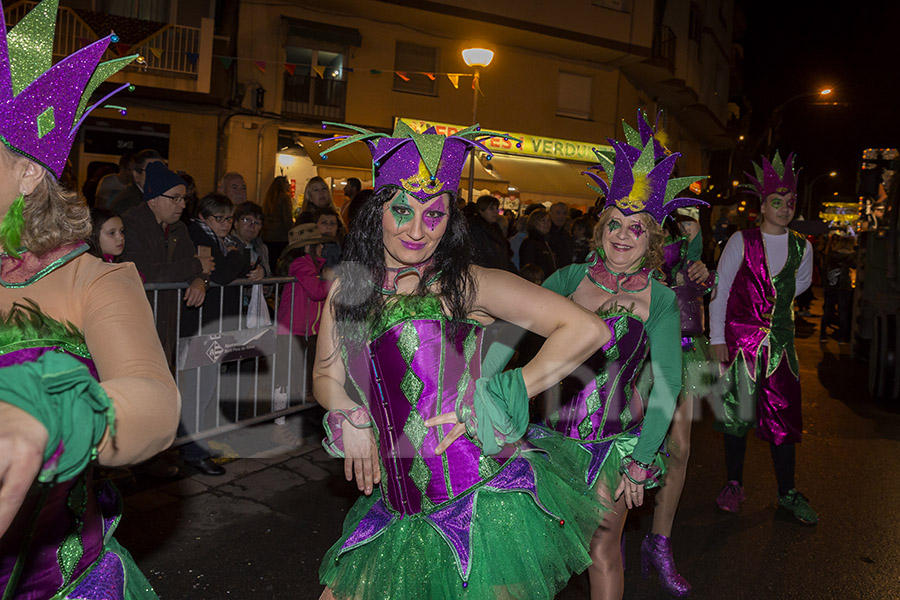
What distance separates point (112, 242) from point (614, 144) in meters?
3.23

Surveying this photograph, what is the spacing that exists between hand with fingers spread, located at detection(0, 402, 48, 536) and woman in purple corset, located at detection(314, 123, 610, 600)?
1304mm

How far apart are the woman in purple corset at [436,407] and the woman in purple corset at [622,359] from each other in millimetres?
441

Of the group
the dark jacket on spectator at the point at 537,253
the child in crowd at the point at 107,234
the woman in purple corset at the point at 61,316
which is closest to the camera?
the woman in purple corset at the point at 61,316

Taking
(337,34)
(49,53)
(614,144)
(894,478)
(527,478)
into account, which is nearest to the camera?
(49,53)

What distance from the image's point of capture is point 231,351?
5.93 m

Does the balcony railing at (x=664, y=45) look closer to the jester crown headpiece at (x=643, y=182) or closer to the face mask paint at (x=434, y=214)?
the jester crown headpiece at (x=643, y=182)

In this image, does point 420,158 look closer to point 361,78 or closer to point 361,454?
point 361,454

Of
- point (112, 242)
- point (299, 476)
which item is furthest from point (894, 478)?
point (112, 242)

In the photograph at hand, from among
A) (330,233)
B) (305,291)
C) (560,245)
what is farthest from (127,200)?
(560,245)

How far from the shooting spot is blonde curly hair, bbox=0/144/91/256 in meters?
1.78

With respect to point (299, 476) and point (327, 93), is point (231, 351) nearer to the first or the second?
point (299, 476)

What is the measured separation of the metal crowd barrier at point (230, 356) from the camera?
5.52 metres

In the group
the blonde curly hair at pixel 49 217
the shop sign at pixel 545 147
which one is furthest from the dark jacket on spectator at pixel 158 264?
the shop sign at pixel 545 147

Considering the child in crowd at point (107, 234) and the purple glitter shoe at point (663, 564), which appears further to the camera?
the child in crowd at point (107, 234)
